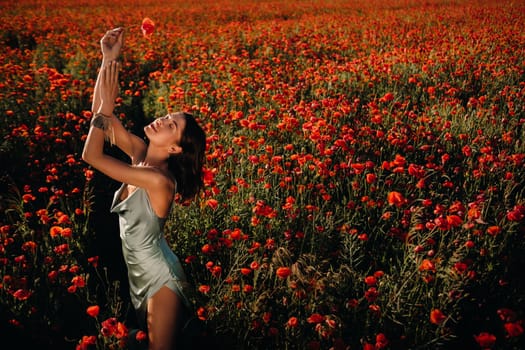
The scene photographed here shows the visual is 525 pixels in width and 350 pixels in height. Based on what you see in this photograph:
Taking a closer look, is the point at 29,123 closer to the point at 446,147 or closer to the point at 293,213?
the point at 293,213

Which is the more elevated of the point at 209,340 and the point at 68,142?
the point at 68,142

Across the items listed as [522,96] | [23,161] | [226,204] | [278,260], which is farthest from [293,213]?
[522,96]

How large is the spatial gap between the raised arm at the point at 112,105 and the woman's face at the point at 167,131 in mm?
200

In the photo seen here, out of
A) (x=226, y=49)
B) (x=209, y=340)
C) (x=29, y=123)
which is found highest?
(x=226, y=49)

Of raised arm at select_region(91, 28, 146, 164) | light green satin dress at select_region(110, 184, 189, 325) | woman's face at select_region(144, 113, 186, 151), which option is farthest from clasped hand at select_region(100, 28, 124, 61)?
light green satin dress at select_region(110, 184, 189, 325)

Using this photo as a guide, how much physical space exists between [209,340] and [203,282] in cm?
43

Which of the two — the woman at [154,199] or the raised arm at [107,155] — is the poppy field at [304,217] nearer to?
the woman at [154,199]

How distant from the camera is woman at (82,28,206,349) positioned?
1709mm

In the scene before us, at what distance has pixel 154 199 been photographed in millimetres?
1902

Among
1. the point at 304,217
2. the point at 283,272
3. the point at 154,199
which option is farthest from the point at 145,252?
the point at 304,217

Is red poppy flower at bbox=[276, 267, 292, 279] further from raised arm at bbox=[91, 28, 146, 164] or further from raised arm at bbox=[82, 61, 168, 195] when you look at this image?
raised arm at bbox=[91, 28, 146, 164]

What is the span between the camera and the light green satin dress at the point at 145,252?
1.92 meters

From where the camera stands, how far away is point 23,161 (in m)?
3.52

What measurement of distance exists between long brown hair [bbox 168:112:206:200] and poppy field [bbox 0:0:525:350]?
201 mm
